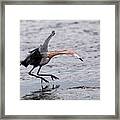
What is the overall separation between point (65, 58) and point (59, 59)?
0.03 metres

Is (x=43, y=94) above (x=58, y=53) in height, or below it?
below

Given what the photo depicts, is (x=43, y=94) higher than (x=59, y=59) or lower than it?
lower

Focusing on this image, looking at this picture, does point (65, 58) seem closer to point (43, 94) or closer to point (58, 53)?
point (58, 53)

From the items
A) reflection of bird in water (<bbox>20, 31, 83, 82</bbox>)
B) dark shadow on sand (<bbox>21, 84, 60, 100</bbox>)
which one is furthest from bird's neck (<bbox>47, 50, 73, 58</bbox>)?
dark shadow on sand (<bbox>21, 84, 60, 100</bbox>)

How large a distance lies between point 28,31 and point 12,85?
261 millimetres

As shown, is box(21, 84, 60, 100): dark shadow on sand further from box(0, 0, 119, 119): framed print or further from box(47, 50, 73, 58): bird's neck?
box(47, 50, 73, 58): bird's neck

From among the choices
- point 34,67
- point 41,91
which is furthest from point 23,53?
point 41,91

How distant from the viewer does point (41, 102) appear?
56.2 inches

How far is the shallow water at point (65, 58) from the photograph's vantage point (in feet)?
4.67

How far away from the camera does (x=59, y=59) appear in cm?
143

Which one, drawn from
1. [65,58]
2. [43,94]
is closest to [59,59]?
[65,58]

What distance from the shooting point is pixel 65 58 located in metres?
1.43

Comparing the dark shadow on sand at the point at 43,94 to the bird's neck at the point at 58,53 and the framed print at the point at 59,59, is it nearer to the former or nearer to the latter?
the framed print at the point at 59,59

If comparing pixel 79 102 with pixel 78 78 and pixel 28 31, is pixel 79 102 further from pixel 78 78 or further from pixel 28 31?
pixel 28 31
